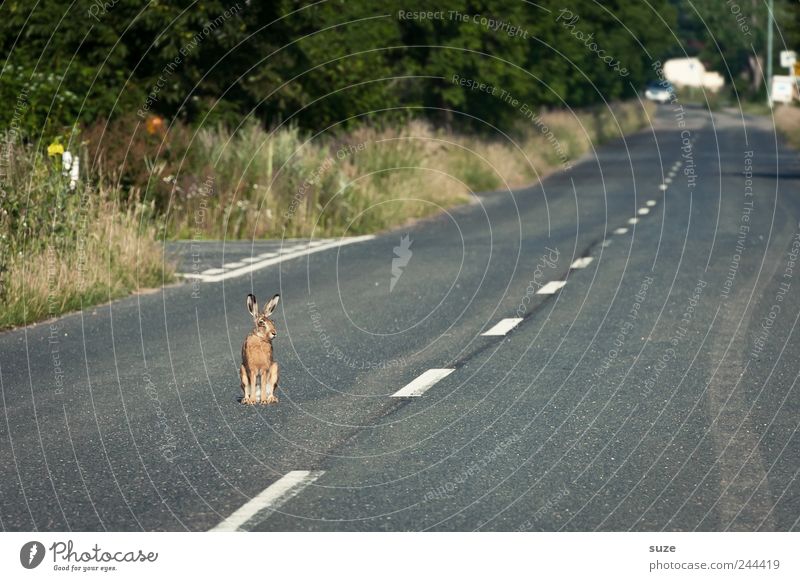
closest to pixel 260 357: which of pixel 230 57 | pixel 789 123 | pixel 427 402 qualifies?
pixel 427 402

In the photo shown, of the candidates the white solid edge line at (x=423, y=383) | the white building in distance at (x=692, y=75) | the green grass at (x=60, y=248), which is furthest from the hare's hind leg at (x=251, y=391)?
the white building in distance at (x=692, y=75)

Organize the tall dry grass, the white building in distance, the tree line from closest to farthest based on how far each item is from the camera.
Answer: the tall dry grass
the tree line
the white building in distance

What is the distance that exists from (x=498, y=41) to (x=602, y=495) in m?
36.5

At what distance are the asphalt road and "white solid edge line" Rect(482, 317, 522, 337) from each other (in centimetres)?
8

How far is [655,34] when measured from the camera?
257 ft

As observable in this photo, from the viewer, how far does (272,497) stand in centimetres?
701

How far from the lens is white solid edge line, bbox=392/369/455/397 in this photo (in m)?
9.80

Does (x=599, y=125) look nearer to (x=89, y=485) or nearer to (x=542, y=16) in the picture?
(x=542, y=16)

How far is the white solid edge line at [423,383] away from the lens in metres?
9.80

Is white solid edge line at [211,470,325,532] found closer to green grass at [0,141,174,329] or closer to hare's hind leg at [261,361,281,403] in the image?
hare's hind leg at [261,361,281,403]

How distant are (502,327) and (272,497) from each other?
6063 mm

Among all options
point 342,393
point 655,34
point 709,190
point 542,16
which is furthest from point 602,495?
point 655,34

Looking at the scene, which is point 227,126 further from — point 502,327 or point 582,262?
point 502,327

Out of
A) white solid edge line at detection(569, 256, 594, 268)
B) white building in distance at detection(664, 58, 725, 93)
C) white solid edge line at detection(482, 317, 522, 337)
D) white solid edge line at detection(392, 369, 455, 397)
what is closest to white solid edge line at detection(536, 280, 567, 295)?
white solid edge line at detection(569, 256, 594, 268)
